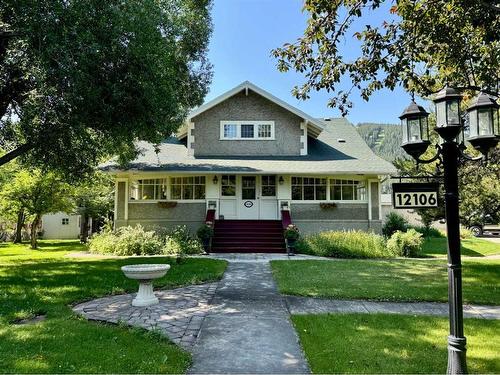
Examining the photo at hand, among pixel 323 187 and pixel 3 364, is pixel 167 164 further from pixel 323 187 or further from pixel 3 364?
pixel 3 364

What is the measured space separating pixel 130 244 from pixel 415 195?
1310 centimetres

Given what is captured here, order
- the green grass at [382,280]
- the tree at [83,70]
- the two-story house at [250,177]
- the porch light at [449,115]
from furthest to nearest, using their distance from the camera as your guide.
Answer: the two-story house at [250,177] → the tree at [83,70] → the green grass at [382,280] → the porch light at [449,115]

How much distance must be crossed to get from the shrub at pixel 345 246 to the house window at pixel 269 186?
3.47 metres

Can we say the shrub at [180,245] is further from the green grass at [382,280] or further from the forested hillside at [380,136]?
the forested hillside at [380,136]

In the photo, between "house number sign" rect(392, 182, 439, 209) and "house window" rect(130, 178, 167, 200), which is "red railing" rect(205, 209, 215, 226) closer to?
"house window" rect(130, 178, 167, 200)

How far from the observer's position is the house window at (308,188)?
17641 mm

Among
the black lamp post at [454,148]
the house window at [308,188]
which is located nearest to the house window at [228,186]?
the house window at [308,188]

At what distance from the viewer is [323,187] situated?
695 inches

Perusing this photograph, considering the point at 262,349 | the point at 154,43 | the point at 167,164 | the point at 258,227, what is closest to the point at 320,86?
the point at 154,43

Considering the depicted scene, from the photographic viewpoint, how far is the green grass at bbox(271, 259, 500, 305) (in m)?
7.62

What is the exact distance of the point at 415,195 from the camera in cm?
404

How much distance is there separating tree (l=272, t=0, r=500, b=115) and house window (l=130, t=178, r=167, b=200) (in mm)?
11377

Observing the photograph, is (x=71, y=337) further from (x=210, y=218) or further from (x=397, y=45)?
(x=210, y=218)

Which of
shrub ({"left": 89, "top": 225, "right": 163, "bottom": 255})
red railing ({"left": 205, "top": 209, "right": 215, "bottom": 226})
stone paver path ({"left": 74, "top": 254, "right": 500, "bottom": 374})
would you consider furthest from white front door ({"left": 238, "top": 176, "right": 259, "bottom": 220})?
stone paver path ({"left": 74, "top": 254, "right": 500, "bottom": 374})
